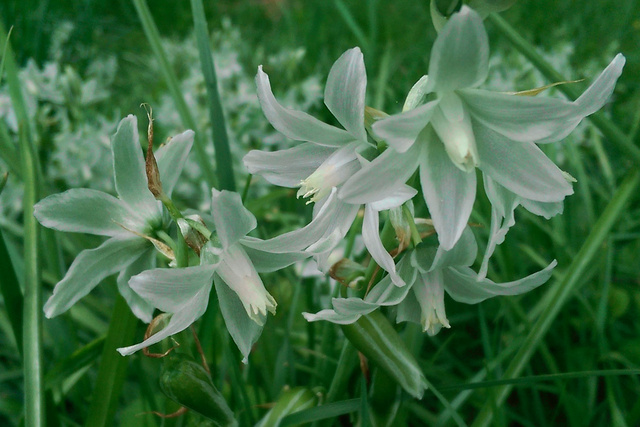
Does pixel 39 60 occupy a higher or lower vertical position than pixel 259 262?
higher

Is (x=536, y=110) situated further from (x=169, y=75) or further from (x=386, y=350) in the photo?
(x=169, y=75)

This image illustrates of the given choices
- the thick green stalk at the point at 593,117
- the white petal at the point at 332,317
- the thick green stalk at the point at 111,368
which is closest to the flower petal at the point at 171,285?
the white petal at the point at 332,317

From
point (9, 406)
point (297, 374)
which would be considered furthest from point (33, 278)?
point (297, 374)

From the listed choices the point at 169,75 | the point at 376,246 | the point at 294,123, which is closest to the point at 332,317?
the point at 376,246

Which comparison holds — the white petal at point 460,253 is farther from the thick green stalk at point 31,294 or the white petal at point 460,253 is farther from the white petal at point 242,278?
the thick green stalk at point 31,294

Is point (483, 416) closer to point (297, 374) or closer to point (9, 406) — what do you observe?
point (297, 374)

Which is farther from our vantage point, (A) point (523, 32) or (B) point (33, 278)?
(A) point (523, 32)
